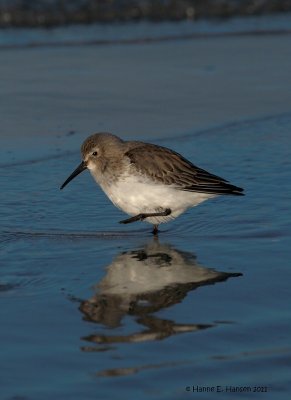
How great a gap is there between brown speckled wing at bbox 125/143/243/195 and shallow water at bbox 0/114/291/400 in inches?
11.3

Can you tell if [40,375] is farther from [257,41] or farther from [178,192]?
[257,41]

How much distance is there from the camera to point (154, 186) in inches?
276

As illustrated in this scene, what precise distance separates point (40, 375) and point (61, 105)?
626 centimetres

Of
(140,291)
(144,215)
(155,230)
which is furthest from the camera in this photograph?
(155,230)

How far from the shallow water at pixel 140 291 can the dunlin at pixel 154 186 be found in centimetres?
18

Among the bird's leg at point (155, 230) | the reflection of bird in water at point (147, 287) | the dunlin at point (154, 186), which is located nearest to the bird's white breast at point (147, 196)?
the dunlin at point (154, 186)

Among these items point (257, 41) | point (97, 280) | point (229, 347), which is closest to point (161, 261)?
point (97, 280)

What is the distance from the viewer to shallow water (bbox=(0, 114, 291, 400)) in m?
4.64

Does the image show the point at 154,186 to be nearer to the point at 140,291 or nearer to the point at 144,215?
the point at 144,215

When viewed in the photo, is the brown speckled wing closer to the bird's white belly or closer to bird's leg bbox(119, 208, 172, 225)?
the bird's white belly

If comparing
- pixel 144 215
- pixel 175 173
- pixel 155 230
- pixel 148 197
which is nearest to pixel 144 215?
pixel 144 215

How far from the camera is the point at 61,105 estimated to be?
10.6 meters

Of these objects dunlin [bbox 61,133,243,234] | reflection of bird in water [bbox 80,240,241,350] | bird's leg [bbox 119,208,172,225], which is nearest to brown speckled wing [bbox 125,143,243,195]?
dunlin [bbox 61,133,243,234]

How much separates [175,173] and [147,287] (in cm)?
141
